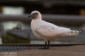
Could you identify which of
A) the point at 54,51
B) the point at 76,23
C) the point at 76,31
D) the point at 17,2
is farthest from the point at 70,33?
the point at 17,2

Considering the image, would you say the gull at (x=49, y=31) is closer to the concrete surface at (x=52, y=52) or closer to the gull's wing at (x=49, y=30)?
the gull's wing at (x=49, y=30)

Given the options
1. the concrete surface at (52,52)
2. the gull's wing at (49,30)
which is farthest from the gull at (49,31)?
the concrete surface at (52,52)

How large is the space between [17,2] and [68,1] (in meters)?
3.89

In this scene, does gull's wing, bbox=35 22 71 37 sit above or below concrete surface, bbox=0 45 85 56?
above

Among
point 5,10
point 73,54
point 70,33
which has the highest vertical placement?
point 5,10

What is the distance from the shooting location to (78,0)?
23281 mm

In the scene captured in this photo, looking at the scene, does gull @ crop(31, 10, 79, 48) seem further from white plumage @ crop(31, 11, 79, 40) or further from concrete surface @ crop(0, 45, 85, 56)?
concrete surface @ crop(0, 45, 85, 56)

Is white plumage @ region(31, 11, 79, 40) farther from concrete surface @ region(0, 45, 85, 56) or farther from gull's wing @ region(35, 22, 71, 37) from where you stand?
concrete surface @ region(0, 45, 85, 56)

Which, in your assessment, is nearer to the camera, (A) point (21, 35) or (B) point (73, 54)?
(B) point (73, 54)

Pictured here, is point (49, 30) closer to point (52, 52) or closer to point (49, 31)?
point (49, 31)

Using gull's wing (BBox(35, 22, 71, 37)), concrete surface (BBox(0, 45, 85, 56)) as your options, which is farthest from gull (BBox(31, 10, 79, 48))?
concrete surface (BBox(0, 45, 85, 56))

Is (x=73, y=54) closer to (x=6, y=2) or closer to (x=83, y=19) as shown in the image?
(x=83, y=19)

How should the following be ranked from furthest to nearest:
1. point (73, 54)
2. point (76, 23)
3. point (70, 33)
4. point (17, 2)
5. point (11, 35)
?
point (17, 2) < point (11, 35) < point (76, 23) < point (70, 33) < point (73, 54)

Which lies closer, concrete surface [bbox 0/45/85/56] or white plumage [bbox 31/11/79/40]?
concrete surface [bbox 0/45/85/56]
